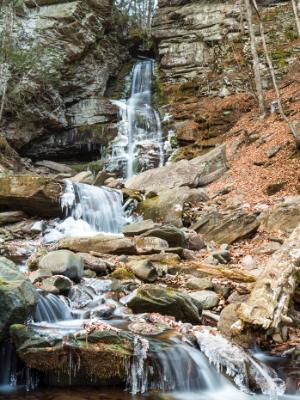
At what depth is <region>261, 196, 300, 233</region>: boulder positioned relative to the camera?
31.8 ft

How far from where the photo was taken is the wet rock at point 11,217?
503 inches

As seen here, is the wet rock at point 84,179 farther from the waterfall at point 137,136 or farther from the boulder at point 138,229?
the boulder at point 138,229

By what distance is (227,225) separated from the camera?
10461 mm

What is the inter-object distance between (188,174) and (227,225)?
4.87 meters

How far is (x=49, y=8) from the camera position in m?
24.9

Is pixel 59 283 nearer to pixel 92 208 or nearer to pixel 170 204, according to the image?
pixel 170 204

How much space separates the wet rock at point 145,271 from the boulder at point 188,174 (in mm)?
6702

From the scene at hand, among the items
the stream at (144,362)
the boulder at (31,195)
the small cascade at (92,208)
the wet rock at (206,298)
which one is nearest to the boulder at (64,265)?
the stream at (144,362)

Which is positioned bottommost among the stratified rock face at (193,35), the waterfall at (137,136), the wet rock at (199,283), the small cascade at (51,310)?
the wet rock at (199,283)

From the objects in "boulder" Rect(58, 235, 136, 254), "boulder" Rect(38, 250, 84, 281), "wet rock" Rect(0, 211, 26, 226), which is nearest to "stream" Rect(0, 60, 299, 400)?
"boulder" Rect(38, 250, 84, 281)

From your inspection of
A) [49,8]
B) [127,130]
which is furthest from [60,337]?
[49,8]

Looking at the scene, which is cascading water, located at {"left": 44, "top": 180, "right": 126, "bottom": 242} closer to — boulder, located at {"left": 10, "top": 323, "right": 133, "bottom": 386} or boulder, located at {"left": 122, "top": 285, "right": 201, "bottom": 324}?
boulder, located at {"left": 122, "top": 285, "right": 201, "bottom": 324}

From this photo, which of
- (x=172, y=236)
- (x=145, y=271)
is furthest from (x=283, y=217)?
(x=145, y=271)

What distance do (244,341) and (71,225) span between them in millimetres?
8500
